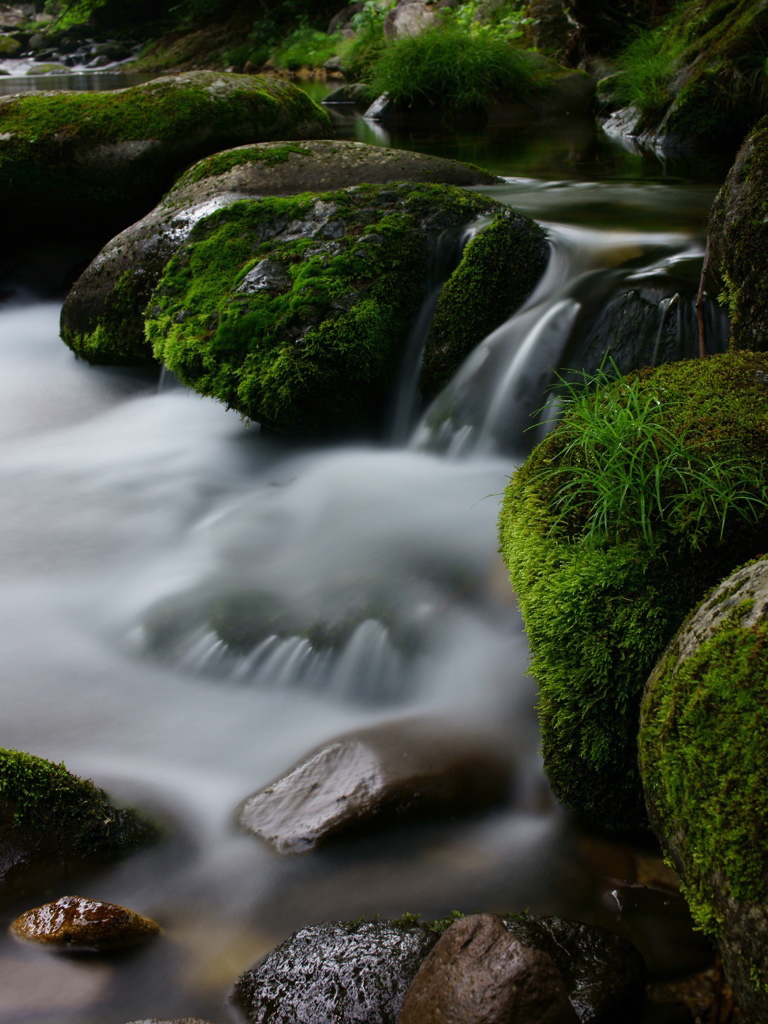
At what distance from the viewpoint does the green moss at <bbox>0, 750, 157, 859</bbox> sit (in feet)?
6.90

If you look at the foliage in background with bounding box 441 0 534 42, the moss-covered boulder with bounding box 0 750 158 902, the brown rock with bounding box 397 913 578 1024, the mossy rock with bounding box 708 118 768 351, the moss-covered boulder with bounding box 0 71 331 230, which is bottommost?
the moss-covered boulder with bounding box 0 750 158 902

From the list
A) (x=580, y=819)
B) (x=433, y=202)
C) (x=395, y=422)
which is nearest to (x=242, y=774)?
(x=580, y=819)

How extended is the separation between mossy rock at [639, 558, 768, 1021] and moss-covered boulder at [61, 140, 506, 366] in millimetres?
4457

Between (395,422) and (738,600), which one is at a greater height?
(738,600)

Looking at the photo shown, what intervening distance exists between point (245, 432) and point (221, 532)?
105 cm

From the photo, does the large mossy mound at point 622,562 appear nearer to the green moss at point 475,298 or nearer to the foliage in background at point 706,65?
the green moss at point 475,298

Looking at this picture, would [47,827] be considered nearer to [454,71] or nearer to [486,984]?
[486,984]

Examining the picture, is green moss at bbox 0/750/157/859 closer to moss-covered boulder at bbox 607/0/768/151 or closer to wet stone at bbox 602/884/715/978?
wet stone at bbox 602/884/715/978

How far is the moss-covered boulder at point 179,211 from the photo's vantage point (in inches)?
211

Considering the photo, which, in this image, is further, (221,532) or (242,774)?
(221,532)

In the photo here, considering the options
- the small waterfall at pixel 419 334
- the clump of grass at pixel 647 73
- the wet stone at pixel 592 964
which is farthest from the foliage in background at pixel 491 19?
the wet stone at pixel 592 964

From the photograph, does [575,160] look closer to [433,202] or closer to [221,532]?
[433,202]

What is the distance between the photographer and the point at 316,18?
24.2m

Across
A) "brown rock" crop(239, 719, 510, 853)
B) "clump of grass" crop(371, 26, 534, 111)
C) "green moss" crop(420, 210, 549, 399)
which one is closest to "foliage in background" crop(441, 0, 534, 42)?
"clump of grass" crop(371, 26, 534, 111)
